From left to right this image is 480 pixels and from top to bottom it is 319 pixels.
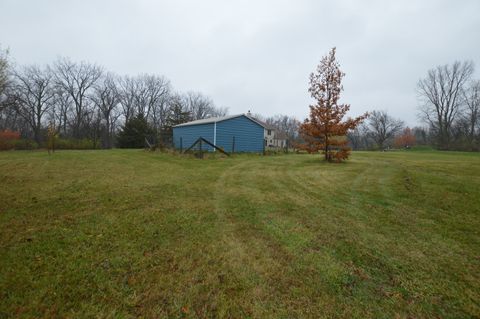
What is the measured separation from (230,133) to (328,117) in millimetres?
7825

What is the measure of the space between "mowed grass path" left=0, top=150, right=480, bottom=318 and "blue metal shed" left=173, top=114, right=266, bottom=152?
11.8 metres

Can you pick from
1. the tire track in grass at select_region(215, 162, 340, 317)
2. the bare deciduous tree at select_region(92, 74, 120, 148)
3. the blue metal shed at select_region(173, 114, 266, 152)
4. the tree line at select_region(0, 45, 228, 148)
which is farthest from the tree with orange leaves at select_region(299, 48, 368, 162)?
the bare deciduous tree at select_region(92, 74, 120, 148)

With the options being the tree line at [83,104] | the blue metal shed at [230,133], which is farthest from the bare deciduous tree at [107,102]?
the blue metal shed at [230,133]

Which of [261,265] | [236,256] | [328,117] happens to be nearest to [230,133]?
[328,117]

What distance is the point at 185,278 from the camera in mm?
2145

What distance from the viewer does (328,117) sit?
1265 centimetres

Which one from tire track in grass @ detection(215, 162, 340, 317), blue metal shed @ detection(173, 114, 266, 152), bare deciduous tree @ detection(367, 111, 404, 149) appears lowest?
tire track in grass @ detection(215, 162, 340, 317)

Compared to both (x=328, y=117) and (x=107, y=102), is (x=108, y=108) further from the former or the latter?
(x=328, y=117)

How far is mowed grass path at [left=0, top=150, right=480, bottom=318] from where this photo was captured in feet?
5.97

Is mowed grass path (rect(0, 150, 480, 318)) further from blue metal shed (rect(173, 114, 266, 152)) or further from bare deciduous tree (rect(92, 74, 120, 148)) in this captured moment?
bare deciduous tree (rect(92, 74, 120, 148))

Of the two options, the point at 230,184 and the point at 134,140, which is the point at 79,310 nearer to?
the point at 230,184

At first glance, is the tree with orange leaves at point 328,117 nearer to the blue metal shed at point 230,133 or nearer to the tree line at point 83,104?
the blue metal shed at point 230,133

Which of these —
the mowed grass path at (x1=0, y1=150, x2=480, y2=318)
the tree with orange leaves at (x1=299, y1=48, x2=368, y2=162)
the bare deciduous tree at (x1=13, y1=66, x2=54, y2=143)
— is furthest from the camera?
the bare deciduous tree at (x1=13, y1=66, x2=54, y2=143)

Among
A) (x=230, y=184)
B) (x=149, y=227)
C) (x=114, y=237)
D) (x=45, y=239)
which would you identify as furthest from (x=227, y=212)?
(x=45, y=239)
